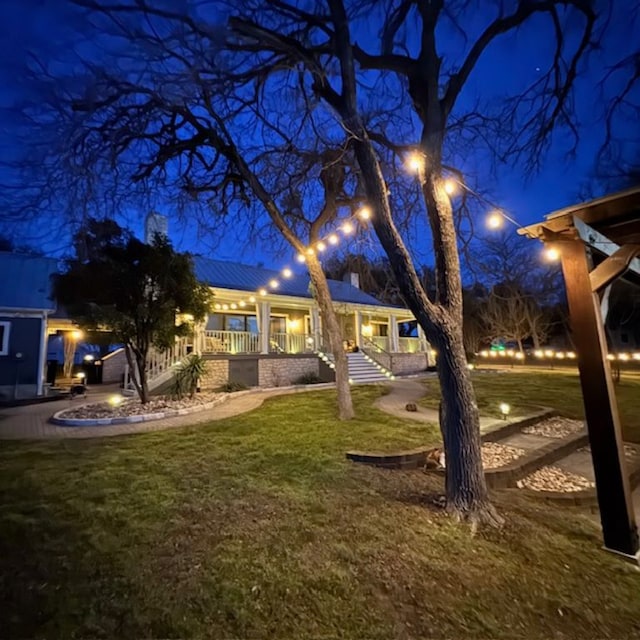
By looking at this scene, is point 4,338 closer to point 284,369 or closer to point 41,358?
point 41,358

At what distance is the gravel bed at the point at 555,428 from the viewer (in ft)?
22.0

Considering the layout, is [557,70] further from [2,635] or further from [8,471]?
[8,471]

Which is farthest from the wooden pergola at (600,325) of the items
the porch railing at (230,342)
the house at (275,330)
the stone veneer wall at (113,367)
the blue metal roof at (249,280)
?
the stone veneer wall at (113,367)

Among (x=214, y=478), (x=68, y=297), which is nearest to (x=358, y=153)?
(x=214, y=478)

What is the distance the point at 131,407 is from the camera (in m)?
8.52

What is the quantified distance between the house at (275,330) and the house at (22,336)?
4.79 m

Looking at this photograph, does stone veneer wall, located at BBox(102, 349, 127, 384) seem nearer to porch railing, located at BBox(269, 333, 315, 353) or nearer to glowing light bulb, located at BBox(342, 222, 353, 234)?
porch railing, located at BBox(269, 333, 315, 353)

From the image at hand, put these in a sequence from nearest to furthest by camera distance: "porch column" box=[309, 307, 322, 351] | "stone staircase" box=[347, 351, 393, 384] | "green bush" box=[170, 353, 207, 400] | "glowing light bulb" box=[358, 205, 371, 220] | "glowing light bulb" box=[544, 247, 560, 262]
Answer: "glowing light bulb" box=[544, 247, 560, 262], "glowing light bulb" box=[358, 205, 371, 220], "green bush" box=[170, 353, 207, 400], "stone staircase" box=[347, 351, 393, 384], "porch column" box=[309, 307, 322, 351]

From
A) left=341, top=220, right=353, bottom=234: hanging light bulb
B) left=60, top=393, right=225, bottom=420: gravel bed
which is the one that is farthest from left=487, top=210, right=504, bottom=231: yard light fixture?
left=60, top=393, right=225, bottom=420: gravel bed

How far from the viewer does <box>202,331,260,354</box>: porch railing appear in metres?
13.0

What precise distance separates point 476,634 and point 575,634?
571 millimetres

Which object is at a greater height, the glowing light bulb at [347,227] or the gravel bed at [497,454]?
the glowing light bulb at [347,227]

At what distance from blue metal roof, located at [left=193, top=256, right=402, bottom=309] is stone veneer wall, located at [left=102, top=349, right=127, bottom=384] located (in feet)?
20.3

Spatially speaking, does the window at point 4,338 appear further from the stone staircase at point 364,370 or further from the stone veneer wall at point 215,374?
the stone staircase at point 364,370
